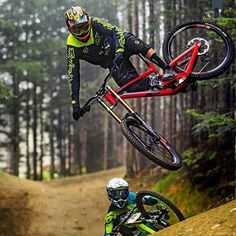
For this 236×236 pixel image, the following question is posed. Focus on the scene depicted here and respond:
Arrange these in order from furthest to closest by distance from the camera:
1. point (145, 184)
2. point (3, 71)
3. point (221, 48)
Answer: point (3, 71), point (145, 184), point (221, 48)

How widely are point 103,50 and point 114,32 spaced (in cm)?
33

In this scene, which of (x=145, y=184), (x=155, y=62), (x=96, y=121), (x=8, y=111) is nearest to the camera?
(x=155, y=62)

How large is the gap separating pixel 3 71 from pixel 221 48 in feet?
40.4

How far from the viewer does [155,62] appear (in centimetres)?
694

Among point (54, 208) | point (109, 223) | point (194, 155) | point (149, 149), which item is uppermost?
point (149, 149)

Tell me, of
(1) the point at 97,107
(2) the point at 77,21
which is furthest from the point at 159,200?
(1) the point at 97,107

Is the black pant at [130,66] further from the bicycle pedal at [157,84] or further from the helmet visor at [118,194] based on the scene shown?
the helmet visor at [118,194]

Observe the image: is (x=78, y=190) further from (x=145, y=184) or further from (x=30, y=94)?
(x=30, y=94)

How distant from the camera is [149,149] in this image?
672 centimetres

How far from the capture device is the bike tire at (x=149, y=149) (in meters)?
6.29

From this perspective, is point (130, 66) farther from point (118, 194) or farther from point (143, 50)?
point (118, 194)

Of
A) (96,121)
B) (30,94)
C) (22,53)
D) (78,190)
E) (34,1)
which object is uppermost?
(34,1)

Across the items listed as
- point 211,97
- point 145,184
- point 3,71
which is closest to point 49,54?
point 3,71

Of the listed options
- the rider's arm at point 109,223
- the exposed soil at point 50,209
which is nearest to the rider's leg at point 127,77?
the rider's arm at point 109,223
